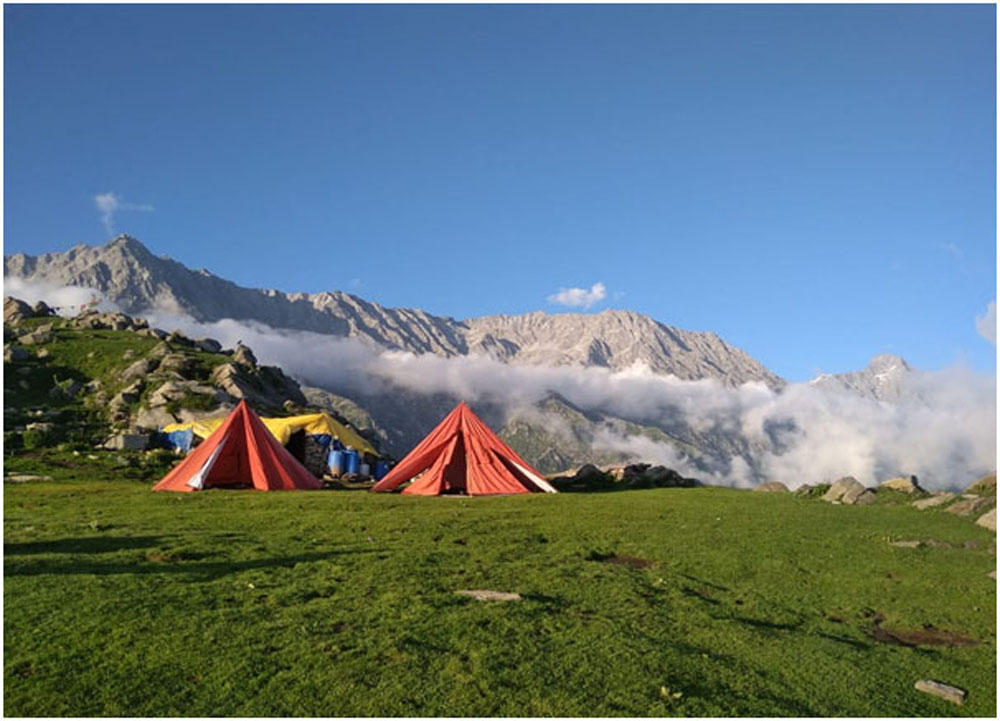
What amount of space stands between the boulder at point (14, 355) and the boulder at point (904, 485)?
72171mm

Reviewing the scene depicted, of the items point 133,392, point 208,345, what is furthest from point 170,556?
point 208,345

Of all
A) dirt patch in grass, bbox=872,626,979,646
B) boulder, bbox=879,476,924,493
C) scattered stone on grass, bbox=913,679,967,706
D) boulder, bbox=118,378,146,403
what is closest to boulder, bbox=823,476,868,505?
boulder, bbox=879,476,924,493

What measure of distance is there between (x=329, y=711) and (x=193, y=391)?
56.8 m

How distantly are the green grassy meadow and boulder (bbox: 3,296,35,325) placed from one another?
79.1 m

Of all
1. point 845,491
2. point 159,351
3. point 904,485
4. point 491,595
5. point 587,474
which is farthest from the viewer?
point 159,351

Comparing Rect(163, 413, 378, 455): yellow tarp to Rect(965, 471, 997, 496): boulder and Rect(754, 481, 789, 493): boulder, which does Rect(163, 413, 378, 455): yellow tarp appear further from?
Rect(965, 471, 997, 496): boulder

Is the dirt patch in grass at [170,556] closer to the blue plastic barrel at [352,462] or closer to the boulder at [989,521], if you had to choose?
the boulder at [989,521]

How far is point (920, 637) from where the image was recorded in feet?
50.4

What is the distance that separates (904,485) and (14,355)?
73608mm

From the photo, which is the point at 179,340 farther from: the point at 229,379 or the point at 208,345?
the point at 229,379

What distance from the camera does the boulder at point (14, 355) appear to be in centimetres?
6725

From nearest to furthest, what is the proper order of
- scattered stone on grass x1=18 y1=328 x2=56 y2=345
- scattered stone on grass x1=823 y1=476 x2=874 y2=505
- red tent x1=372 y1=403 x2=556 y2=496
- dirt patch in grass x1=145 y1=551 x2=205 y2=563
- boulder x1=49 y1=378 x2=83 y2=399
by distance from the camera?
dirt patch in grass x1=145 y1=551 x2=205 y2=563 → scattered stone on grass x1=823 y1=476 x2=874 y2=505 → red tent x1=372 y1=403 x2=556 y2=496 → boulder x1=49 y1=378 x2=83 y2=399 → scattered stone on grass x1=18 y1=328 x2=56 y2=345

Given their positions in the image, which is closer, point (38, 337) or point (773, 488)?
point (773, 488)

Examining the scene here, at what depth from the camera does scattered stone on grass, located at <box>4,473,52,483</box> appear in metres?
37.5
